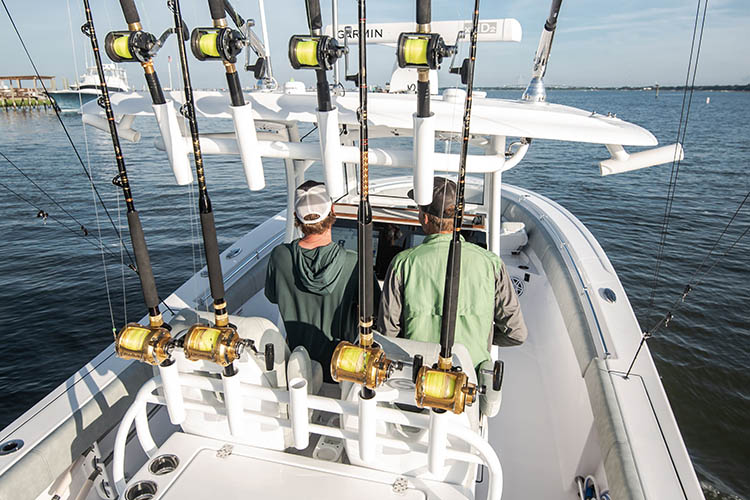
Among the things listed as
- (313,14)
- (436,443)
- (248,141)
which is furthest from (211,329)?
(313,14)

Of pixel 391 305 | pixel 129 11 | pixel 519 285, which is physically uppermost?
pixel 129 11

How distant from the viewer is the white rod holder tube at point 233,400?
6.15 feet

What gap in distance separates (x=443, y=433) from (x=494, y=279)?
838 mm

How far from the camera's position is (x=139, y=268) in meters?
2.09

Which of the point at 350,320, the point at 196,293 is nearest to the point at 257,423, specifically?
the point at 350,320

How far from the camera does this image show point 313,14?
7.47ft

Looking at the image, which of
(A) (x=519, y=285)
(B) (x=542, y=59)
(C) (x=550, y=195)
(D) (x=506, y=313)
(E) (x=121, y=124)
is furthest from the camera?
(C) (x=550, y=195)

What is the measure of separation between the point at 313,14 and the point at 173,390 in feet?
6.17

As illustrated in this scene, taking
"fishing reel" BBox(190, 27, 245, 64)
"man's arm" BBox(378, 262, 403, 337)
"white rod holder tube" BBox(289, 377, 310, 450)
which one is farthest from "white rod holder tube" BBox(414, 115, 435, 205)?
"white rod holder tube" BBox(289, 377, 310, 450)

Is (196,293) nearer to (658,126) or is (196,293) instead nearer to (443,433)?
(443,433)

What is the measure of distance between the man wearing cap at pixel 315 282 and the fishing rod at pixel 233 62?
285mm

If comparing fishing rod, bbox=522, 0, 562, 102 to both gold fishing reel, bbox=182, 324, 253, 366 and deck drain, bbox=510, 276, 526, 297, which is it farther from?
gold fishing reel, bbox=182, 324, 253, 366

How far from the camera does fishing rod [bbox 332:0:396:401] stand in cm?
164

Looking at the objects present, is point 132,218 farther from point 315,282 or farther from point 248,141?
point 315,282
